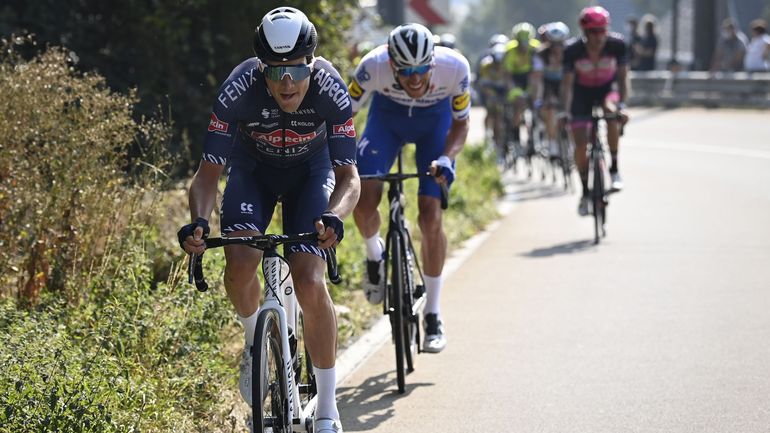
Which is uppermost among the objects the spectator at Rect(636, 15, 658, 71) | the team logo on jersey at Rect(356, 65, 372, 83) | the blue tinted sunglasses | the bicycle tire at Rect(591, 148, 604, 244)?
the blue tinted sunglasses

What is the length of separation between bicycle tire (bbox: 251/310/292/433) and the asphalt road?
1.20m

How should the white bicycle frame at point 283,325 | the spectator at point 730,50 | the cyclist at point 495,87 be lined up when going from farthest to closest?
the spectator at point 730,50
the cyclist at point 495,87
the white bicycle frame at point 283,325

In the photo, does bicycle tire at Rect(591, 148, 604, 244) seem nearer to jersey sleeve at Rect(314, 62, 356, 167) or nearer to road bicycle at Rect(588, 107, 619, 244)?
road bicycle at Rect(588, 107, 619, 244)

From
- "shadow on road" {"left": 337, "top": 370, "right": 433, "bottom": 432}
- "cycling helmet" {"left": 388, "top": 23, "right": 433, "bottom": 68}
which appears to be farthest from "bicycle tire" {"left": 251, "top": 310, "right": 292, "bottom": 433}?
"cycling helmet" {"left": 388, "top": 23, "right": 433, "bottom": 68}

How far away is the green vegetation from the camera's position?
5.84 meters

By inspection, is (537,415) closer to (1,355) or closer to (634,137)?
(1,355)

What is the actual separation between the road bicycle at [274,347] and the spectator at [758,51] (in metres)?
24.5

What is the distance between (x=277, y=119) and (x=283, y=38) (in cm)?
52

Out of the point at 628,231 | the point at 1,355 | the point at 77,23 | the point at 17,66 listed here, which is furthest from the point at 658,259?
the point at 1,355

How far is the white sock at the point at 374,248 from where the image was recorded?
8.16 meters

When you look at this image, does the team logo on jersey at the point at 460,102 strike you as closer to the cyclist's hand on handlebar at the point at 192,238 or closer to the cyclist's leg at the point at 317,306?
the cyclist's leg at the point at 317,306

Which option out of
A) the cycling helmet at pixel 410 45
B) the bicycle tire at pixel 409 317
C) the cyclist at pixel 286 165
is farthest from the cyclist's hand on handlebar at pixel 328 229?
the cycling helmet at pixel 410 45

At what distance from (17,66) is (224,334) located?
1853 millimetres

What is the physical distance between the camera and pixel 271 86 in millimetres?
5758
